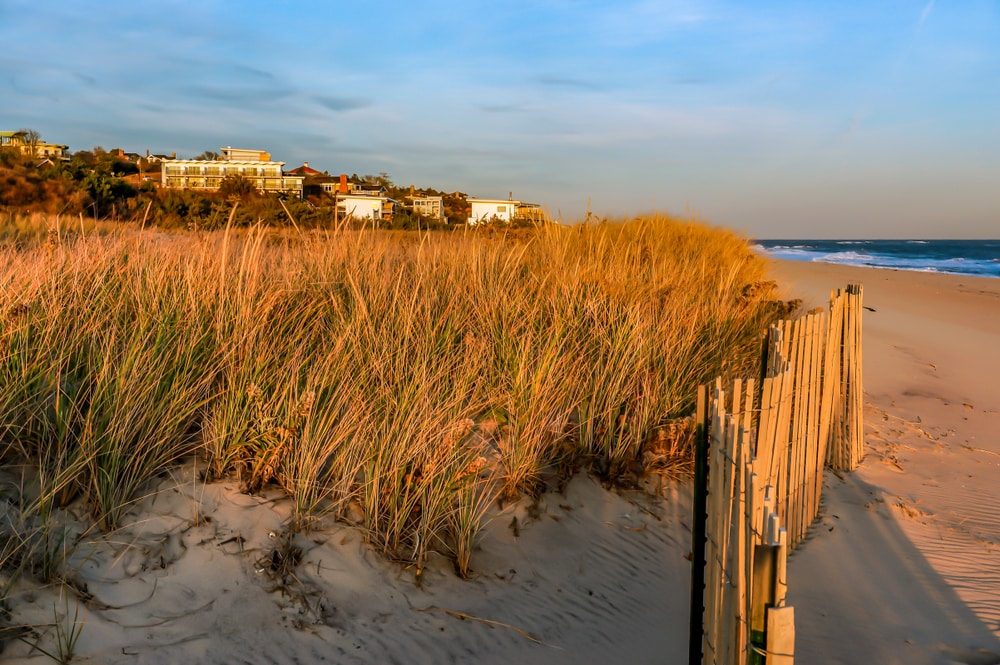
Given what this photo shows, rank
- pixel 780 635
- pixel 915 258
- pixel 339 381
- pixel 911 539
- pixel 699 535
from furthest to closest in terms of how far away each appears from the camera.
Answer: pixel 915 258
pixel 911 539
pixel 339 381
pixel 699 535
pixel 780 635

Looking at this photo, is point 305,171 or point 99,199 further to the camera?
point 305,171

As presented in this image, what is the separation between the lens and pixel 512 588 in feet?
10.1

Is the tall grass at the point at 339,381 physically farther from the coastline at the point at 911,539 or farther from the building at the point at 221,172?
the building at the point at 221,172

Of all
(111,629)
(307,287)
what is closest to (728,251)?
(307,287)

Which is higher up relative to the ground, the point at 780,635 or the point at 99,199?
the point at 99,199

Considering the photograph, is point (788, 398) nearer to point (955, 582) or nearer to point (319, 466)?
point (955, 582)

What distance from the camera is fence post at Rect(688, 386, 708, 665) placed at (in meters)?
2.47

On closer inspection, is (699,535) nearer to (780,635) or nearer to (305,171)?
(780,635)

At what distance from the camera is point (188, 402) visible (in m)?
3.37

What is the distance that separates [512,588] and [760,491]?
139 centimetres

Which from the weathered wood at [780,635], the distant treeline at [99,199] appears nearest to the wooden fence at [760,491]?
the weathered wood at [780,635]

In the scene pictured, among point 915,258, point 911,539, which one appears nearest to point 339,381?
point 911,539

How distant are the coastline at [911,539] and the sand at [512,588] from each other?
0.01 meters

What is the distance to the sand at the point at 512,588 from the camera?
249 centimetres
